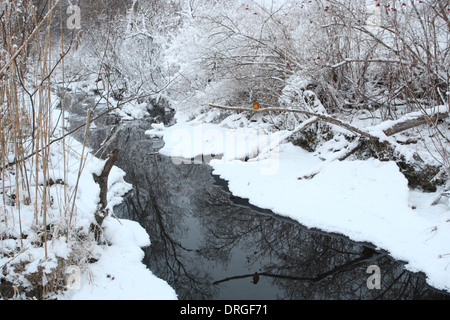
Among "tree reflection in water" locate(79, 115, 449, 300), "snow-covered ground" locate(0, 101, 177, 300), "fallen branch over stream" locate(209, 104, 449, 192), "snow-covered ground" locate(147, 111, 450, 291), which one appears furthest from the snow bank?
"fallen branch over stream" locate(209, 104, 449, 192)

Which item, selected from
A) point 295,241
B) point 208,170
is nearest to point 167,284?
point 295,241

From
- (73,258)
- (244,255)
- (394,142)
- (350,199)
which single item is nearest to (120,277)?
(73,258)

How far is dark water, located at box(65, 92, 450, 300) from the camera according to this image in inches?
153

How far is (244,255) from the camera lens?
185 inches

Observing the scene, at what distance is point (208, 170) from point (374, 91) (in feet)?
13.2

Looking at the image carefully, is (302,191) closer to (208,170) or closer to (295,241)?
(295,241)

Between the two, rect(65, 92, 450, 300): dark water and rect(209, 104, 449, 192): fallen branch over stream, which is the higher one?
rect(209, 104, 449, 192): fallen branch over stream

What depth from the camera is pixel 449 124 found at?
6.27 meters

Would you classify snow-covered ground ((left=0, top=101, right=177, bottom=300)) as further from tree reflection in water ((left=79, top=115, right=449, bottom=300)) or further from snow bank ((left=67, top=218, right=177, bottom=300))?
tree reflection in water ((left=79, top=115, right=449, bottom=300))

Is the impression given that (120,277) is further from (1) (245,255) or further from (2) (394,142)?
(2) (394,142)

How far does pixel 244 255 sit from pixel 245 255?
0.5 inches

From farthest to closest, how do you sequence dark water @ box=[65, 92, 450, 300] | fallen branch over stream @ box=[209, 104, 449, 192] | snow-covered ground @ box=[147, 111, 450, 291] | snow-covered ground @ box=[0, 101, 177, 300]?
fallen branch over stream @ box=[209, 104, 449, 192] → snow-covered ground @ box=[147, 111, 450, 291] → dark water @ box=[65, 92, 450, 300] → snow-covered ground @ box=[0, 101, 177, 300]

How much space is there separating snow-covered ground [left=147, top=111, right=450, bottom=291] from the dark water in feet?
0.57

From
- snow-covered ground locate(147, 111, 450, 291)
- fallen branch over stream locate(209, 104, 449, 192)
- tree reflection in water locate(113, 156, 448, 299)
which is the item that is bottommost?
tree reflection in water locate(113, 156, 448, 299)
